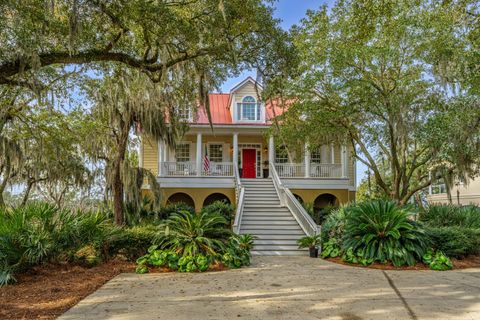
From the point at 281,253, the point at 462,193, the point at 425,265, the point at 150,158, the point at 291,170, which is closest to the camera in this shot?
the point at 425,265

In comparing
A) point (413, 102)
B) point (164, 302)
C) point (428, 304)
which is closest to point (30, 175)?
point (164, 302)

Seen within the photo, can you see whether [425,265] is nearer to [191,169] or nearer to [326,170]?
[326,170]

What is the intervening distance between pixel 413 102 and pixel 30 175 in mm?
16787

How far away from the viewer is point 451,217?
11320 mm

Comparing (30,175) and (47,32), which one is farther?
(30,175)

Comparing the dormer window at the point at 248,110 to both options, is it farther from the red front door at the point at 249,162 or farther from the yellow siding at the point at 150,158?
the yellow siding at the point at 150,158

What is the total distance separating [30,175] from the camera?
17938mm

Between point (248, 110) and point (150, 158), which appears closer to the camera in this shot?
point (248, 110)

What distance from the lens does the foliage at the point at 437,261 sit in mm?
8148

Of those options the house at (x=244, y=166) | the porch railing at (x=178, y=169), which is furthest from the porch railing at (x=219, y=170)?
the porch railing at (x=178, y=169)

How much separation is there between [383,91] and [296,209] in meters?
4.86

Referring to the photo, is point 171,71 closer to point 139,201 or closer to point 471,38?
point 139,201

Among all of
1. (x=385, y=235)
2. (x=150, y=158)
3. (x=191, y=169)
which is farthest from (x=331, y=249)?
(x=150, y=158)

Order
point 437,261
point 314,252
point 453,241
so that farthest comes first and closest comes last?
1. point 314,252
2. point 453,241
3. point 437,261
